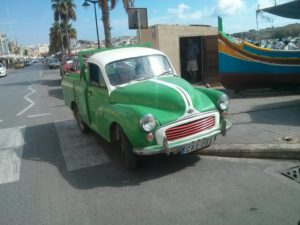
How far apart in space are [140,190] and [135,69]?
2.49 m

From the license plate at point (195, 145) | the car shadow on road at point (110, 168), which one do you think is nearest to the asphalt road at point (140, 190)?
the car shadow on road at point (110, 168)

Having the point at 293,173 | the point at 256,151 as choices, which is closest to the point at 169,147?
the point at 256,151

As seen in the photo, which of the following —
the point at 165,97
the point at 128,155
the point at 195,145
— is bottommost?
the point at 128,155

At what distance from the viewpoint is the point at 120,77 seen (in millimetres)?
6387

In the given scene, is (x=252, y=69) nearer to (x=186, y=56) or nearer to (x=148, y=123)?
(x=186, y=56)

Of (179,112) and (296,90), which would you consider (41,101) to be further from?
(179,112)

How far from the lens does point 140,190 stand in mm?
4879

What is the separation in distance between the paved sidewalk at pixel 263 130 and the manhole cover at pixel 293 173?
44 centimetres

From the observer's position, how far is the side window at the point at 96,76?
652cm

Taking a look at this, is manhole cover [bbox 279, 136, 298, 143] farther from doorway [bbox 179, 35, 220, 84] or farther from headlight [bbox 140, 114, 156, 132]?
doorway [bbox 179, 35, 220, 84]

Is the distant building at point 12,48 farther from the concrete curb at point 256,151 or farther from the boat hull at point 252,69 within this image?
the concrete curb at point 256,151

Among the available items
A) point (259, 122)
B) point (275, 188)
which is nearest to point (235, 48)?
point (259, 122)

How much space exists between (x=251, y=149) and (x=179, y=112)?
1458mm

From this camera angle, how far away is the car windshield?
6379mm
